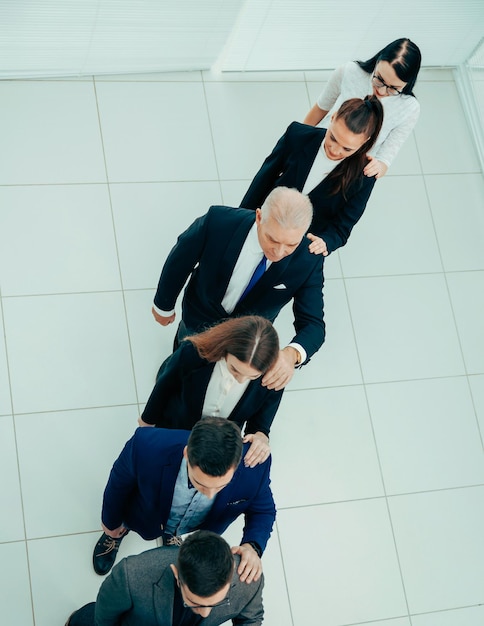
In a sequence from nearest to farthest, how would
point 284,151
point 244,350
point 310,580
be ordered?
point 244,350 < point 284,151 < point 310,580

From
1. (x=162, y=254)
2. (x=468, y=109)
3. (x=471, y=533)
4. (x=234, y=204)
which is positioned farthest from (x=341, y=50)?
(x=471, y=533)

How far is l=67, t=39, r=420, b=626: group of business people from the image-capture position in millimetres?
2232

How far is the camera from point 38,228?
12.6ft

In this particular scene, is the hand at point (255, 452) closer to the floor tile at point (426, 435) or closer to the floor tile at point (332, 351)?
the floor tile at point (332, 351)

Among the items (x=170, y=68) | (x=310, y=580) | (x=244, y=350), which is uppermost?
(x=170, y=68)

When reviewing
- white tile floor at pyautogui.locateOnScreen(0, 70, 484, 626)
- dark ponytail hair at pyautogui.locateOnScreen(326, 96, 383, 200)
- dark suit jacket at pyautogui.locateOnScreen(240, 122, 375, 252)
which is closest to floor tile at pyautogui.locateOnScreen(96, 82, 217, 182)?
white tile floor at pyautogui.locateOnScreen(0, 70, 484, 626)

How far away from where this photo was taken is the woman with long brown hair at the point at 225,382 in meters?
2.46

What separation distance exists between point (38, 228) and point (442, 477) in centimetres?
240

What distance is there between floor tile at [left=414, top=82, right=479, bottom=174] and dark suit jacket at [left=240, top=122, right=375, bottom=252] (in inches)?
64.7

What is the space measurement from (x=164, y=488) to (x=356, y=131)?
1464mm

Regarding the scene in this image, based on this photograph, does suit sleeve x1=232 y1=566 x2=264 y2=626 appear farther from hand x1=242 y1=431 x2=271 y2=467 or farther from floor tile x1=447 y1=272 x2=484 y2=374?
floor tile x1=447 y1=272 x2=484 y2=374

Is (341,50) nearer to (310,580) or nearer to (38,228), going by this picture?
(38,228)

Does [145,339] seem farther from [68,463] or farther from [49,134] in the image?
[49,134]

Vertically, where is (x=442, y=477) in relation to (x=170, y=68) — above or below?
below
